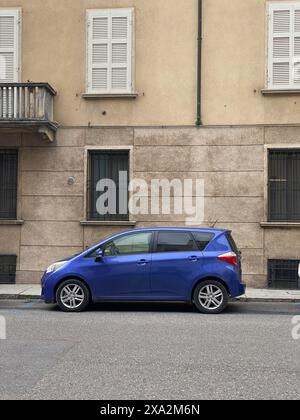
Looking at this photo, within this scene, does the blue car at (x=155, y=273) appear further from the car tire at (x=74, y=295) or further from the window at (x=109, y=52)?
the window at (x=109, y=52)

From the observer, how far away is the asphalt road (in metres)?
5.57

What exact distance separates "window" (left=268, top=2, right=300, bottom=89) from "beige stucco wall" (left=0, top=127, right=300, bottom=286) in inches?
55.6

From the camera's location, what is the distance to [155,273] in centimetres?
1066

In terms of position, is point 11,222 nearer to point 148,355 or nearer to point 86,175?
point 86,175

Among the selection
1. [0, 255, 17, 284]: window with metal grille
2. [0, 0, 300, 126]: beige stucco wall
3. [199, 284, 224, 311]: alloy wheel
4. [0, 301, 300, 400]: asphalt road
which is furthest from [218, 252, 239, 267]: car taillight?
[0, 255, 17, 284]: window with metal grille

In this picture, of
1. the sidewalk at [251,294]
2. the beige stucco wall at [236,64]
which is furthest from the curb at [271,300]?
the beige stucco wall at [236,64]

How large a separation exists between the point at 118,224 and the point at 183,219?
1693mm

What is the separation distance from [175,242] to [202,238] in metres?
0.52

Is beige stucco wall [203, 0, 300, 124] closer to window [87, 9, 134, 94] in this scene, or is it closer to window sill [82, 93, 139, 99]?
window sill [82, 93, 139, 99]

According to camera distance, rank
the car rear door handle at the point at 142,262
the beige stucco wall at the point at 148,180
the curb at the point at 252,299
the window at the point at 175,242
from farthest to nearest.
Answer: the beige stucco wall at the point at 148,180
the curb at the point at 252,299
the window at the point at 175,242
the car rear door handle at the point at 142,262

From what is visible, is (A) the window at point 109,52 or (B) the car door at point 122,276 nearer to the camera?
(B) the car door at point 122,276

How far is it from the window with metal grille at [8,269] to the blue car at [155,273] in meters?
4.46

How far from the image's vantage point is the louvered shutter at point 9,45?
50.3ft
